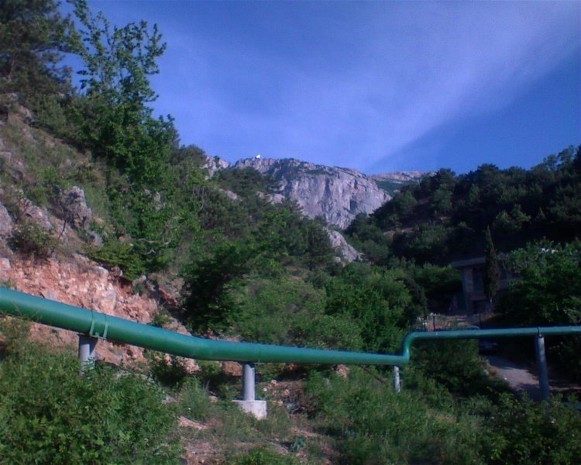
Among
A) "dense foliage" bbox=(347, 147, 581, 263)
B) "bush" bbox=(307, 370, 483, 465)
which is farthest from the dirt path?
"dense foliage" bbox=(347, 147, 581, 263)

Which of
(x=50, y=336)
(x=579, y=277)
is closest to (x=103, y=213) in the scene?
(x=50, y=336)

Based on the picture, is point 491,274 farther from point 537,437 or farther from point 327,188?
point 327,188

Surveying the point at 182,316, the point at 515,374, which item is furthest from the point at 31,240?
the point at 515,374

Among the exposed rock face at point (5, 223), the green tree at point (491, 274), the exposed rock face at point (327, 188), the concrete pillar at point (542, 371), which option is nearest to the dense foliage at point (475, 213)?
the green tree at point (491, 274)

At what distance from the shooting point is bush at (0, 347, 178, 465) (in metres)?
3.71

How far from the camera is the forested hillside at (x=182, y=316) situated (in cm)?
420

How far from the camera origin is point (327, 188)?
495 ft

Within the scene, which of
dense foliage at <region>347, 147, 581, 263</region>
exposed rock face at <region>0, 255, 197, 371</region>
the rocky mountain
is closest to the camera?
exposed rock face at <region>0, 255, 197, 371</region>

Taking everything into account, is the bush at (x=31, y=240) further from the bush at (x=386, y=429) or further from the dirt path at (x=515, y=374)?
the dirt path at (x=515, y=374)

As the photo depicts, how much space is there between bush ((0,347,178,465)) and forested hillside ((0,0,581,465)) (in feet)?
0.04

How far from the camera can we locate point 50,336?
24.7ft

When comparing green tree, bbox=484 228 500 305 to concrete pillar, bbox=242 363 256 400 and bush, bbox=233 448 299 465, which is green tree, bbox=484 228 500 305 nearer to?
concrete pillar, bbox=242 363 256 400

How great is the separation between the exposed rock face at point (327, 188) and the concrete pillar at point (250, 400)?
5030 inches

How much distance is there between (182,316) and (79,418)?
30.7 feet
